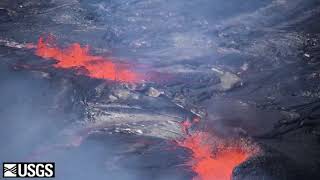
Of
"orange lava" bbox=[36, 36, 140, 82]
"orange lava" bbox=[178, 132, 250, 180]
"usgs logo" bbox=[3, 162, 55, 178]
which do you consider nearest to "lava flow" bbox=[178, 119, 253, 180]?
"orange lava" bbox=[178, 132, 250, 180]

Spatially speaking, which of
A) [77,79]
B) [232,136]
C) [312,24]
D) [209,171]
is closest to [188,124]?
[232,136]

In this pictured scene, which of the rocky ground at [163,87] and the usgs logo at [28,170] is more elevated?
the rocky ground at [163,87]

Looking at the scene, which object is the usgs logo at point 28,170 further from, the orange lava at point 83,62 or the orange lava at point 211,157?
the orange lava at point 83,62

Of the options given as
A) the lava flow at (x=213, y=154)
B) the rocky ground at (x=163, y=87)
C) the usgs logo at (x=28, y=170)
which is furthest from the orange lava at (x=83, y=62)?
the usgs logo at (x=28, y=170)

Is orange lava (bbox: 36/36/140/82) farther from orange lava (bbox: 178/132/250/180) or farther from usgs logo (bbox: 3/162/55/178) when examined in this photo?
usgs logo (bbox: 3/162/55/178)

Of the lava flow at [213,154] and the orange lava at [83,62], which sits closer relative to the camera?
the lava flow at [213,154]

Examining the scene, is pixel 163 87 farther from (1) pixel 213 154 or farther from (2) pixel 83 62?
(1) pixel 213 154

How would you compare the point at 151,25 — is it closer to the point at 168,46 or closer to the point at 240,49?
the point at 168,46
